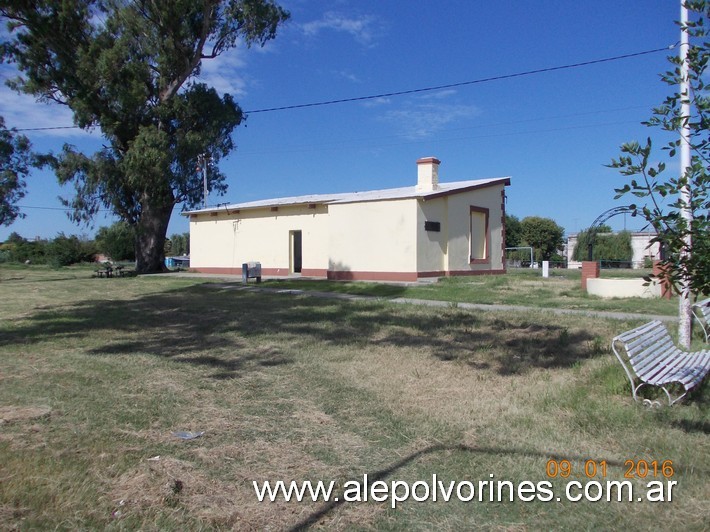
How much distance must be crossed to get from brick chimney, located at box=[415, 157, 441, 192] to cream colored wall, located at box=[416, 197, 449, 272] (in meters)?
1.34

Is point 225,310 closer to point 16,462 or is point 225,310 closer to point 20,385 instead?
A: point 20,385

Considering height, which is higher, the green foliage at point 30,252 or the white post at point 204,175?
the white post at point 204,175

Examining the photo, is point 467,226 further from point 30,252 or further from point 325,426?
point 30,252

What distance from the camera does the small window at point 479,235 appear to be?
2404 cm

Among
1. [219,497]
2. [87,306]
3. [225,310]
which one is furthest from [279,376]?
[87,306]

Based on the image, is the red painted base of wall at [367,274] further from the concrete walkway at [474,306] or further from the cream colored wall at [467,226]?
the concrete walkway at [474,306]

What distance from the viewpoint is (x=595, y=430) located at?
496 cm

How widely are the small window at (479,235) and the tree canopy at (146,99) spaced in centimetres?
1353

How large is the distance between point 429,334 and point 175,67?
908 inches

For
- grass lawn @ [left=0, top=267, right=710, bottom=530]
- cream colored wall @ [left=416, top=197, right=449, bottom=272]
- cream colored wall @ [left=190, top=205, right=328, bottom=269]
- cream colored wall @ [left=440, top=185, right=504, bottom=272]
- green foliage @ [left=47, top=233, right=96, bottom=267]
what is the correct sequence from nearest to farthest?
1. grass lawn @ [left=0, top=267, right=710, bottom=530]
2. cream colored wall @ [left=416, top=197, right=449, bottom=272]
3. cream colored wall @ [left=440, top=185, right=504, bottom=272]
4. cream colored wall @ [left=190, top=205, right=328, bottom=269]
5. green foliage @ [left=47, top=233, right=96, bottom=267]

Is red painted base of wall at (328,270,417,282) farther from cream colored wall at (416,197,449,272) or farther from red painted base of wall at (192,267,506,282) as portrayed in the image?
cream colored wall at (416,197,449,272)

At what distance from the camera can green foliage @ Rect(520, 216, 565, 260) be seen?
67438 millimetres

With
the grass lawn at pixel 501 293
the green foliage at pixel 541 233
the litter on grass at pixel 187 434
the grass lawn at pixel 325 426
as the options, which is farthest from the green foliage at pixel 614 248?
the litter on grass at pixel 187 434

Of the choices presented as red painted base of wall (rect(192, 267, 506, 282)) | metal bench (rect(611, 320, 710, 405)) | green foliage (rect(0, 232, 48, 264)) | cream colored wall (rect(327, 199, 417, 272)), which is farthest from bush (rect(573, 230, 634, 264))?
metal bench (rect(611, 320, 710, 405))
